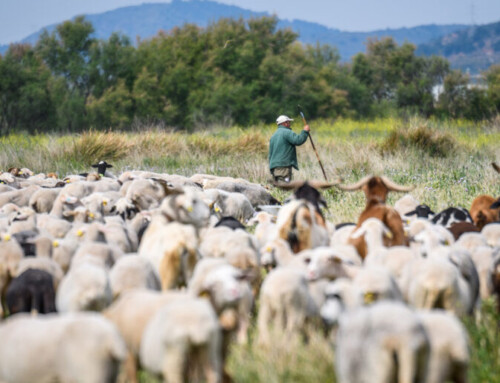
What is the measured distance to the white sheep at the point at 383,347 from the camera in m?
4.05

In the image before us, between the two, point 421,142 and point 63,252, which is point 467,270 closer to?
point 63,252

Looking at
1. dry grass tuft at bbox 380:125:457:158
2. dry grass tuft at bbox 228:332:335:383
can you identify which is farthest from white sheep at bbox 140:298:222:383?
dry grass tuft at bbox 380:125:457:158

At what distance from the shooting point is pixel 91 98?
5122 centimetres

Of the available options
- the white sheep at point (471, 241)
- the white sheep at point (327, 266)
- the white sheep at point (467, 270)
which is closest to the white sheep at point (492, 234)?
the white sheep at point (471, 241)

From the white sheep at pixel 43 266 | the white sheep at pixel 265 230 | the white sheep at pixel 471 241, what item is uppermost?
the white sheep at pixel 43 266

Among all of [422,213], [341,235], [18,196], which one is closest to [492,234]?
[341,235]

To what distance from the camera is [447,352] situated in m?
4.26

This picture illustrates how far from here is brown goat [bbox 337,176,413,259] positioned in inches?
285

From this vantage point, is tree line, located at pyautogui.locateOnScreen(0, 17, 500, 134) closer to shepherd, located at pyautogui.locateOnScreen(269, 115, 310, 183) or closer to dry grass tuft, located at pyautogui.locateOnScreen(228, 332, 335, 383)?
shepherd, located at pyautogui.locateOnScreen(269, 115, 310, 183)

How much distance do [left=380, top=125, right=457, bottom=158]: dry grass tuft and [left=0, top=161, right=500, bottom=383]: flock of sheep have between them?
31.6 ft

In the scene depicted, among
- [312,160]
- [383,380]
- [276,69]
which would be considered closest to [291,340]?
[383,380]

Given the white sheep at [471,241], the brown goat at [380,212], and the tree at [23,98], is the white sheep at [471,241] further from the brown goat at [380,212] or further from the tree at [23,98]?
the tree at [23,98]

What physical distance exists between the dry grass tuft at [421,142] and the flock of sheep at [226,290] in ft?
31.6

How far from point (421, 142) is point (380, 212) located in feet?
38.2
